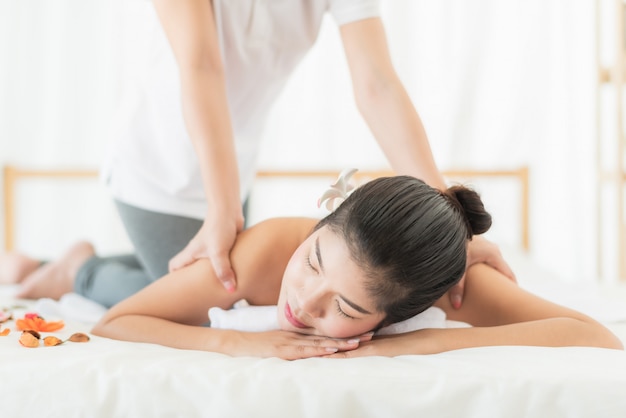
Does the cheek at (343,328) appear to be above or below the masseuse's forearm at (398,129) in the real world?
below

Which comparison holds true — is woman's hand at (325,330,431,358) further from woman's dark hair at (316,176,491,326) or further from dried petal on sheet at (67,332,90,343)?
dried petal on sheet at (67,332,90,343)

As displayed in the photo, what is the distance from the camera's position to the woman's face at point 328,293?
1.12 m

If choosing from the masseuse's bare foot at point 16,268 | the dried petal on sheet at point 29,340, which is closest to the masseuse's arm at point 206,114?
the dried petal on sheet at point 29,340

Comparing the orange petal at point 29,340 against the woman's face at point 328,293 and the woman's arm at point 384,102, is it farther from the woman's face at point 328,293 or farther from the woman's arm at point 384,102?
the woman's arm at point 384,102

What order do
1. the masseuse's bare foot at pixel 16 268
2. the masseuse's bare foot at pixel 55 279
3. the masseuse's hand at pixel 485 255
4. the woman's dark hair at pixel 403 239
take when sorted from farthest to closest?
→ 1. the masseuse's bare foot at pixel 16 268
2. the masseuse's bare foot at pixel 55 279
3. the masseuse's hand at pixel 485 255
4. the woman's dark hair at pixel 403 239

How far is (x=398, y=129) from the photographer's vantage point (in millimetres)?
1558

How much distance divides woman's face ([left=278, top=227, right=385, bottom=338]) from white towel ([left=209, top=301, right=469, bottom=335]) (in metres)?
0.11

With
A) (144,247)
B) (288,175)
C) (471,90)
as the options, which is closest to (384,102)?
(144,247)

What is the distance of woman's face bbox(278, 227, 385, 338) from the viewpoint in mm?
1118

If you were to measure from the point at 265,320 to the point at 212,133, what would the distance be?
37cm

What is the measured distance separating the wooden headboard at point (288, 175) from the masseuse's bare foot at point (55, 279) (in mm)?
1219

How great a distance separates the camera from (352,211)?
1173 mm

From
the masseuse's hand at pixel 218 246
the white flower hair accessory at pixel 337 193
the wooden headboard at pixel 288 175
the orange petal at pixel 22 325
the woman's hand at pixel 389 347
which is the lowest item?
the wooden headboard at pixel 288 175

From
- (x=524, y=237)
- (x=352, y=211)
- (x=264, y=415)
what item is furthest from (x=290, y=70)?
(x=524, y=237)
